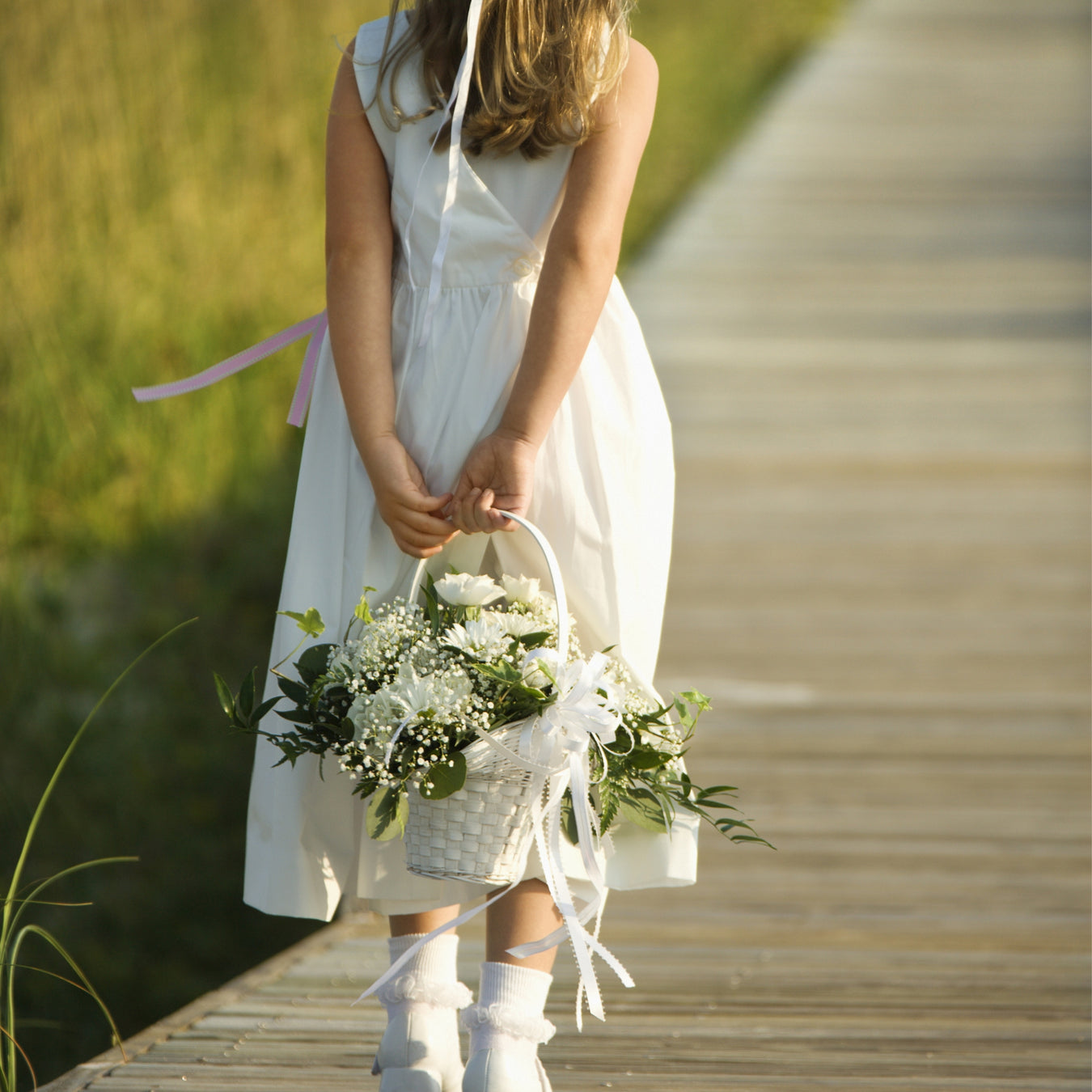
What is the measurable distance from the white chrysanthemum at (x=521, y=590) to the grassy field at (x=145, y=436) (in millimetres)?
1503

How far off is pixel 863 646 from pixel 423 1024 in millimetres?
2154

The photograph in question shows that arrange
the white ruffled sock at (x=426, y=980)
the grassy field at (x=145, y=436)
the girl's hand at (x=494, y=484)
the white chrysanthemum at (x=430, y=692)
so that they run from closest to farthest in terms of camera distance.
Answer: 1. the white chrysanthemum at (x=430, y=692)
2. the girl's hand at (x=494, y=484)
3. the white ruffled sock at (x=426, y=980)
4. the grassy field at (x=145, y=436)

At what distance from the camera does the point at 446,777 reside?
4.15 ft

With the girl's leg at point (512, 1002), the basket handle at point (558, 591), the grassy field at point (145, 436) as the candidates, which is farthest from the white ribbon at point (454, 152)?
the grassy field at point (145, 436)

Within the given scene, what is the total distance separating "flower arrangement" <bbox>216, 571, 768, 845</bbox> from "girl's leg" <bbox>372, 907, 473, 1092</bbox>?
9.1 inches

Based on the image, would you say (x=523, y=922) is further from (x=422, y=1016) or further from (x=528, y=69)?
(x=528, y=69)

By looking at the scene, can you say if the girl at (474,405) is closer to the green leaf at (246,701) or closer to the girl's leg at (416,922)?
the girl's leg at (416,922)

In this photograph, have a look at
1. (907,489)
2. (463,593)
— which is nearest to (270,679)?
(463,593)

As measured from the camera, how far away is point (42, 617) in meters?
3.50

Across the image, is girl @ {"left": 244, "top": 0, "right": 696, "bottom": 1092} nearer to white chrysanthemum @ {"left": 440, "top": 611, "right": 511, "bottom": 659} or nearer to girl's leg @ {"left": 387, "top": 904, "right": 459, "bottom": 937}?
girl's leg @ {"left": 387, "top": 904, "right": 459, "bottom": 937}

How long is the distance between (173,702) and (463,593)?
2.37 meters

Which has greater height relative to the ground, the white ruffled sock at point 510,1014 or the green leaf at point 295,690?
the green leaf at point 295,690

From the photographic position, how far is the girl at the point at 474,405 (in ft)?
4.50

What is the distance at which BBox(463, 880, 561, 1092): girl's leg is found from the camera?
1373 mm
